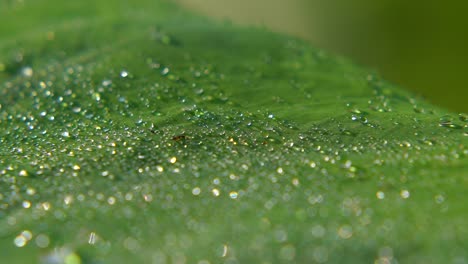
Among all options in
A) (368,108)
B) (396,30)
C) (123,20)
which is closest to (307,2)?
(396,30)

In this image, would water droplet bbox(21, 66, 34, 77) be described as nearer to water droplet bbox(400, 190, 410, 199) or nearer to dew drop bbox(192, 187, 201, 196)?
dew drop bbox(192, 187, 201, 196)

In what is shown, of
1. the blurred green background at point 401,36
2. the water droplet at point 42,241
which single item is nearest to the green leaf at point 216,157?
the water droplet at point 42,241

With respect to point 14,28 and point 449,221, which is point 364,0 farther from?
point 449,221

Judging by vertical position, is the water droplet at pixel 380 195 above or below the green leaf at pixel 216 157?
above

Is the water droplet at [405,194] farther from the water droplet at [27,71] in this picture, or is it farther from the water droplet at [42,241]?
the water droplet at [27,71]

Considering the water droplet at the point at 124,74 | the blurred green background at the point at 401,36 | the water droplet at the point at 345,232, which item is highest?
the water droplet at the point at 345,232

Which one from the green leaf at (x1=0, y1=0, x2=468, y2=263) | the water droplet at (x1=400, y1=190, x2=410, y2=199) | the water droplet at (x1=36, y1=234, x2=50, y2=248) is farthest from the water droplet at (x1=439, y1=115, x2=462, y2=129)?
the water droplet at (x1=36, y1=234, x2=50, y2=248)
